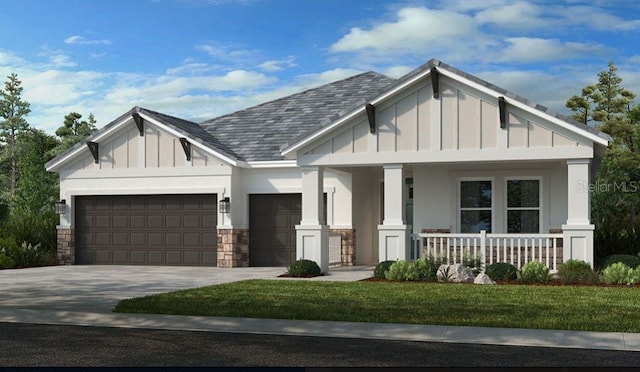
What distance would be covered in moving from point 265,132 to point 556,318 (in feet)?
54.9

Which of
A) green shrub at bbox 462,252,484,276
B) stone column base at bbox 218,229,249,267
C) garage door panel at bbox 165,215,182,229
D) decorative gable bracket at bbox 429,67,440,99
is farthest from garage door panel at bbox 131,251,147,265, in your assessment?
decorative gable bracket at bbox 429,67,440,99

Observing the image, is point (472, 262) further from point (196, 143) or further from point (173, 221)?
point (173, 221)

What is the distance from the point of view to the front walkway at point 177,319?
34.0 feet

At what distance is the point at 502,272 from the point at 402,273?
2.35 m

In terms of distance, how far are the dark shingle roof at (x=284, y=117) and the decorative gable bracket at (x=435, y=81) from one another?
581 cm

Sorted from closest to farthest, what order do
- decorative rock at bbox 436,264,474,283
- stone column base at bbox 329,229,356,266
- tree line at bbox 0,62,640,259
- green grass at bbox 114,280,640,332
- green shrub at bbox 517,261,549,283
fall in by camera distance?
green grass at bbox 114,280,640,332 < green shrub at bbox 517,261,549,283 < decorative rock at bbox 436,264,474,283 < stone column base at bbox 329,229,356,266 < tree line at bbox 0,62,640,259

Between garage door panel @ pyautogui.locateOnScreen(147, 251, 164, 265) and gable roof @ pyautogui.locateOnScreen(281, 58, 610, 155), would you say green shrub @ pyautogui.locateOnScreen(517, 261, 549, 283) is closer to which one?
gable roof @ pyautogui.locateOnScreen(281, 58, 610, 155)

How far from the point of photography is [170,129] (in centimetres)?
2448

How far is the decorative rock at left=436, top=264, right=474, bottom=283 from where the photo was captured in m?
18.0

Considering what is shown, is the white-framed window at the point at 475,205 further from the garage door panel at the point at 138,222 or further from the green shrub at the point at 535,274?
the garage door panel at the point at 138,222

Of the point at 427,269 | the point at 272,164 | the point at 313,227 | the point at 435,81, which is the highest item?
the point at 435,81

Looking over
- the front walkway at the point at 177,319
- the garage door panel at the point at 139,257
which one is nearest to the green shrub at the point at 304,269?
the front walkway at the point at 177,319

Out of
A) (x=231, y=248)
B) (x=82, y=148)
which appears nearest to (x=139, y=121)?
(x=82, y=148)

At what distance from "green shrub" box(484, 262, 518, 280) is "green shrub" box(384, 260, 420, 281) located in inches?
69.0
